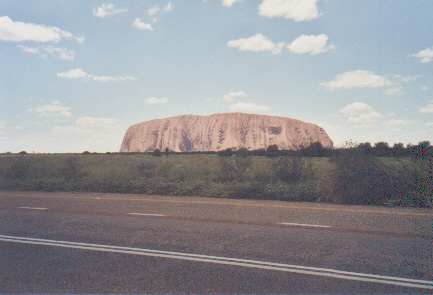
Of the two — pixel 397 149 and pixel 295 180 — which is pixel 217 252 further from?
pixel 397 149

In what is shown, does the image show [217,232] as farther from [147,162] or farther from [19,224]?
[147,162]

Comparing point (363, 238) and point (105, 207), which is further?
point (105, 207)

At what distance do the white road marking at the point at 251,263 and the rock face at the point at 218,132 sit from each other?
5099 inches

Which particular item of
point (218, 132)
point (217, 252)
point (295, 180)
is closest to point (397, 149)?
point (295, 180)

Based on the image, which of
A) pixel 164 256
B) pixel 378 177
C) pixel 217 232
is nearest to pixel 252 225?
pixel 217 232

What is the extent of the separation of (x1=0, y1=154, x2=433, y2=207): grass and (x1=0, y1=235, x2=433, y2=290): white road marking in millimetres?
8438

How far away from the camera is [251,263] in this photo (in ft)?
16.1

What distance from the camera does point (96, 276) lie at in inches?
174

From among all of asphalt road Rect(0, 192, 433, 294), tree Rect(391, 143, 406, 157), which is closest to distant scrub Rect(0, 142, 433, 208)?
asphalt road Rect(0, 192, 433, 294)

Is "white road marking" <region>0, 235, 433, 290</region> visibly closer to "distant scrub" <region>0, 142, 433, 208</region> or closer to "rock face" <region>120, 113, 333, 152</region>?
"distant scrub" <region>0, 142, 433, 208</region>

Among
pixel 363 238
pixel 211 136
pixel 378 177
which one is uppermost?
pixel 211 136

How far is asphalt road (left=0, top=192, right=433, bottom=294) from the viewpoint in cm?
412

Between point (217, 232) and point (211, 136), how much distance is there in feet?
450

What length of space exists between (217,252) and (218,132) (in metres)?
138
